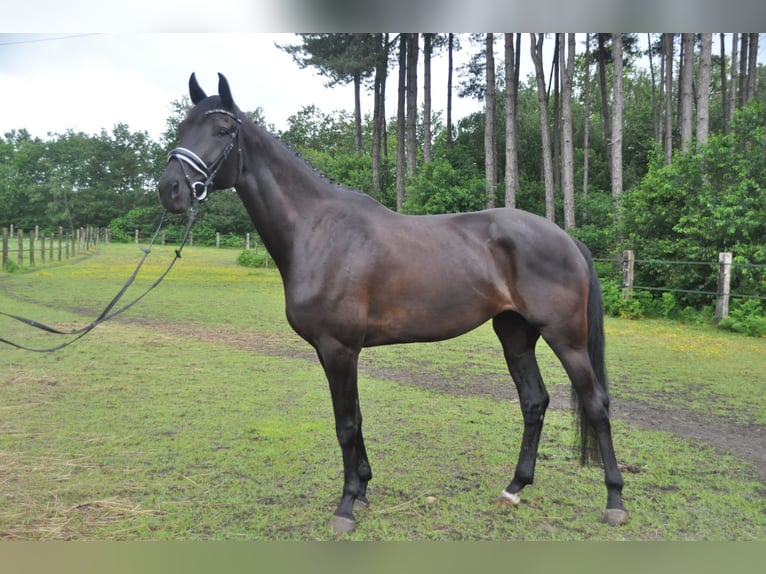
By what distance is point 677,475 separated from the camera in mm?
3666

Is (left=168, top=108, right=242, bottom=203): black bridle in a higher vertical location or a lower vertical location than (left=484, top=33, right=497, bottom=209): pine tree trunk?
lower

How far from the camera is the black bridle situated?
9.25ft

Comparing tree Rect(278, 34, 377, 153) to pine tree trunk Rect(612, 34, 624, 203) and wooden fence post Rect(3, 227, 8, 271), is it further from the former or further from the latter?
wooden fence post Rect(3, 227, 8, 271)

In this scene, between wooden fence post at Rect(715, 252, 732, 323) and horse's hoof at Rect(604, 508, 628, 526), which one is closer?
horse's hoof at Rect(604, 508, 628, 526)

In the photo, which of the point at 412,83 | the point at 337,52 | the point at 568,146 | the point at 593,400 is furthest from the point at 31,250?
the point at 568,146

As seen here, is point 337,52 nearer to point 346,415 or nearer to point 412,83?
point 412,83

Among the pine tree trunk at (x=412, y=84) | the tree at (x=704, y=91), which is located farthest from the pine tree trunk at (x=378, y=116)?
the tree at (x=704, y=91)

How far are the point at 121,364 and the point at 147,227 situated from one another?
7.01ft

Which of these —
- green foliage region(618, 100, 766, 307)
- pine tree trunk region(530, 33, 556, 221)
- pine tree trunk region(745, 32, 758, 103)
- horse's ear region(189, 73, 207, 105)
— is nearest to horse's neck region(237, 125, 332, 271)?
horse's ear region(189, 73, 207, 105)

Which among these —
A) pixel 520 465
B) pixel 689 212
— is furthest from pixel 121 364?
pixel 689 212

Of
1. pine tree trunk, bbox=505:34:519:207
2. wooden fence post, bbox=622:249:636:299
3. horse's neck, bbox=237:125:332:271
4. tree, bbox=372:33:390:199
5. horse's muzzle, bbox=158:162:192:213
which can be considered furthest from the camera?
tree, bbox=372:33:390:199

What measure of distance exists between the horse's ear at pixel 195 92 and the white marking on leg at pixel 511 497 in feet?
9.06

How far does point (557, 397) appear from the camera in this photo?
18.7 ft

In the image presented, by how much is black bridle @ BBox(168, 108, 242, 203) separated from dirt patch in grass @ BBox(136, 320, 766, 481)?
3555mm
